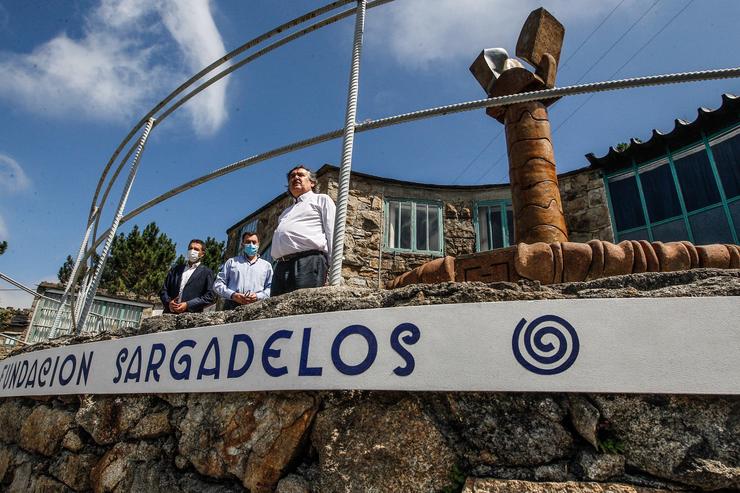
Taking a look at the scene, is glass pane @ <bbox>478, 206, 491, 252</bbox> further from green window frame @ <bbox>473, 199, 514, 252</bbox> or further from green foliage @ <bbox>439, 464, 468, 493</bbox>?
green foliage @ <bbox>439, 464, 468, 493</bbox>

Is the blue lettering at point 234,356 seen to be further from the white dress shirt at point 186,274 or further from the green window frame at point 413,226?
the green window frame at point 413,226

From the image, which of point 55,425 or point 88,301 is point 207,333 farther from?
point 88,301

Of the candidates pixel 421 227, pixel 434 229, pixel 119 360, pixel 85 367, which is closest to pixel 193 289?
pixel 85 367

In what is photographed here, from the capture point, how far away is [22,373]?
2336 millimetres

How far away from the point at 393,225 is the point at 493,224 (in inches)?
88.9

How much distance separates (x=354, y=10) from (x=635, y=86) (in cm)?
135

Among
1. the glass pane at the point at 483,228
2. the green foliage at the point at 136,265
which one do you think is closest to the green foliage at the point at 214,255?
the green foliage at the point at 136,265

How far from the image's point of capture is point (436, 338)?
1209 millimetres

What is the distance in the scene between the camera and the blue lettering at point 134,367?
1.71 metres

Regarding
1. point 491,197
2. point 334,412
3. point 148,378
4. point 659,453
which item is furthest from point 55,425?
point 491,197

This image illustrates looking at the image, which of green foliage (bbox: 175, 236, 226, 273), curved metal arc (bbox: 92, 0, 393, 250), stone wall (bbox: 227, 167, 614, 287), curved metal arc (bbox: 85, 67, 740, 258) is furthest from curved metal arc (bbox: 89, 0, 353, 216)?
green foliage (bbox: 175, 236, 226, 273)

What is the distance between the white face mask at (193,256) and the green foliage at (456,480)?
3.32m

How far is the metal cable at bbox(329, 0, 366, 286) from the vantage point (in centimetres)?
166

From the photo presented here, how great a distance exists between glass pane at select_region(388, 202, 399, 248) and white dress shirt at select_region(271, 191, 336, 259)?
22.5ft
